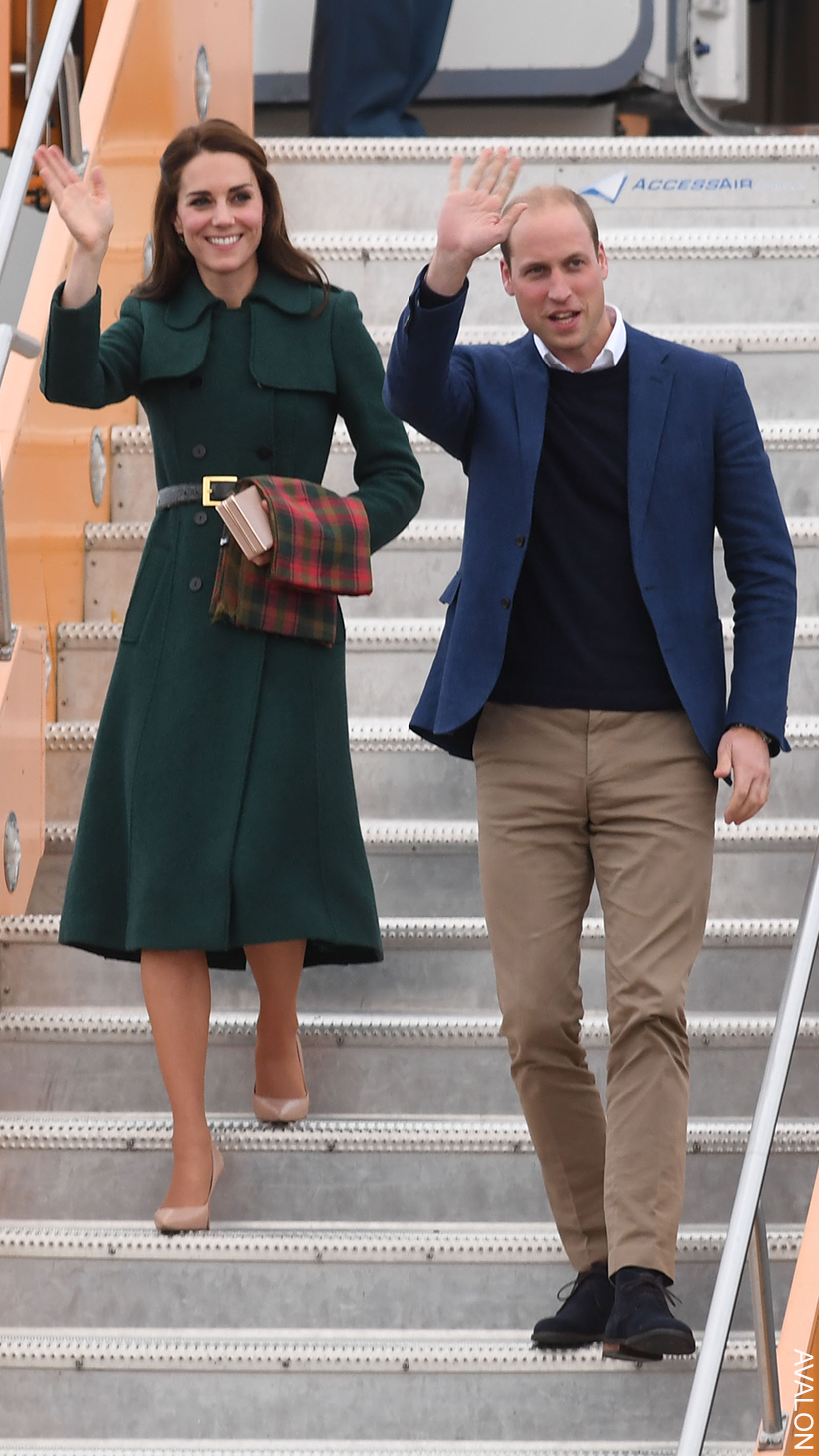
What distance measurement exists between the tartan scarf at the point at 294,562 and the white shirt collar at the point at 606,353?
0.45 metres

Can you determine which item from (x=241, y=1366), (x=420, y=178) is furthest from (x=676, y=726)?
(x=420, y=178)

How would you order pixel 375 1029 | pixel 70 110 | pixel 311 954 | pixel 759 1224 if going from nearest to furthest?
pixel 759 1224
pixel 311 954
pixel 375 1029
pixel 70 110

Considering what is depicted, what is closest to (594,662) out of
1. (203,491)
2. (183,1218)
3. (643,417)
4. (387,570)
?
(643,417)

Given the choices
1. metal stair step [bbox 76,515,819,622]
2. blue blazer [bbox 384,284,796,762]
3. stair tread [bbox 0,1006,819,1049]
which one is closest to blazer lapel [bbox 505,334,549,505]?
blue blazer [bbox 384,284,796,762]

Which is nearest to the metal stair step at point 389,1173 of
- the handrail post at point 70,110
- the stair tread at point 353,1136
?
the stair tread at point 353,1136

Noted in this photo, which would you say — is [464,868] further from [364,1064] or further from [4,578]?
[4,578]

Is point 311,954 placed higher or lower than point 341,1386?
higher

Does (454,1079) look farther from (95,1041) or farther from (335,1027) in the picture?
(95,1041)

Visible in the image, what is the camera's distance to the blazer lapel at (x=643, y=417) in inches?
114

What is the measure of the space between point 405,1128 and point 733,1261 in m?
1.05

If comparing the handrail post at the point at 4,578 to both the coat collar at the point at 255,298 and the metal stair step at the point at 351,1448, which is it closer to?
the coat collar at the point at 255,298

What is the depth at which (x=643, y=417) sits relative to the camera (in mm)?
2924

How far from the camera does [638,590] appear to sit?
→ 9.64ft

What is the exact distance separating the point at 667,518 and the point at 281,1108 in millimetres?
1237
